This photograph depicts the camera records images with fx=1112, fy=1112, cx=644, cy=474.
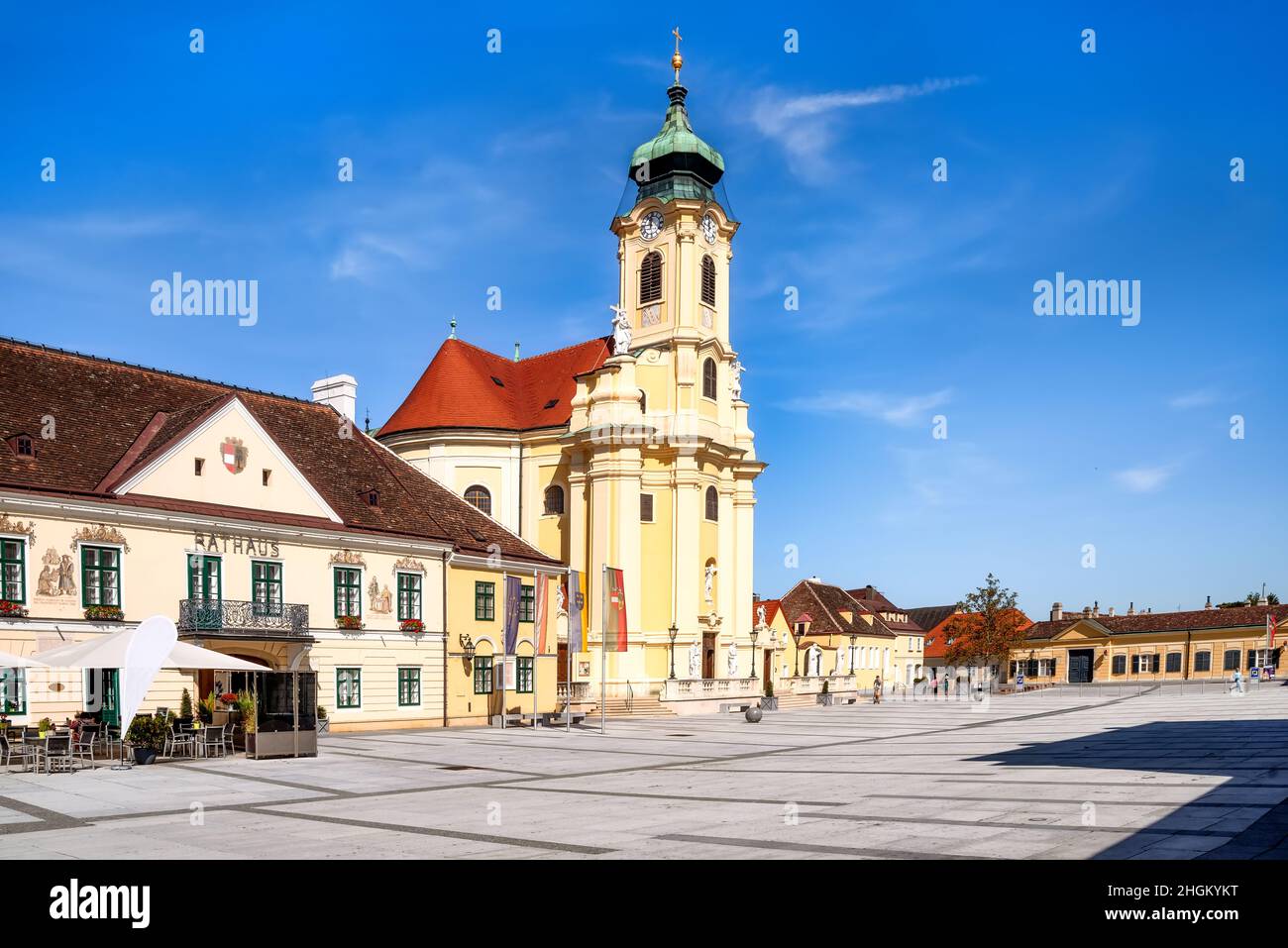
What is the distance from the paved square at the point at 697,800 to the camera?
13859 millimetres

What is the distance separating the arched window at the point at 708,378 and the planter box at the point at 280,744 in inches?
1491

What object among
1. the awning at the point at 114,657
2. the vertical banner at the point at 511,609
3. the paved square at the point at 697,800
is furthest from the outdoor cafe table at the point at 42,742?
the vertical banner at the point at 511,609

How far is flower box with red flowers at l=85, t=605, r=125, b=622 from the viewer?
103ft

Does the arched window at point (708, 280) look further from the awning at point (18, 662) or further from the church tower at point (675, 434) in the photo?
the awning at point (18, 662)

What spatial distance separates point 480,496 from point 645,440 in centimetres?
1113

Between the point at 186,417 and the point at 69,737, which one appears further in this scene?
the point at 186,417

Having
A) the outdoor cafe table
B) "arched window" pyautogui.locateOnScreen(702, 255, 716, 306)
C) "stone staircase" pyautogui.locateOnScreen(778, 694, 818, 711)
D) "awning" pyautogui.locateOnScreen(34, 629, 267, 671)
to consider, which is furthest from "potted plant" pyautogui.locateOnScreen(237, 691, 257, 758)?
"arched window" pyautogui.locateOnScreen(702, 255, 716, 306)

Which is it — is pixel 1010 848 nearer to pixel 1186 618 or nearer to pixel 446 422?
pixel 446 422

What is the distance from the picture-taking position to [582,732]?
41.9 metres

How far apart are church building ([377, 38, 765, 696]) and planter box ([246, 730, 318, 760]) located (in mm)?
27556

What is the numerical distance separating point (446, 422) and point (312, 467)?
75.4 ft
